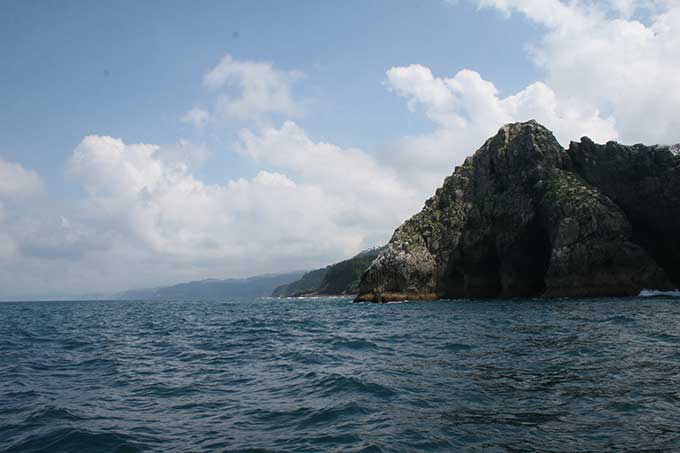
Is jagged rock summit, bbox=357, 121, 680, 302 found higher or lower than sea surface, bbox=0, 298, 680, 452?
higher

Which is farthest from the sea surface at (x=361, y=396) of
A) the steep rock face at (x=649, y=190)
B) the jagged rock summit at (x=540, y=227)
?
the steep rock face at (x=649, y=190)

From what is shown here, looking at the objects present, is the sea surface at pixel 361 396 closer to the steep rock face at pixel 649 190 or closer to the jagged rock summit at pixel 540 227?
the jagged rock summit at pixel 540 227

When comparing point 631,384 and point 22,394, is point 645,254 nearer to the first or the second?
point 631,384

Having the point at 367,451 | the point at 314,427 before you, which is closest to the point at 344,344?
the point at 314,427

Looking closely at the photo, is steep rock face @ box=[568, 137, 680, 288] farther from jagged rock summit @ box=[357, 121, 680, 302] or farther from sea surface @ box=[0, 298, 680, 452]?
sea surface @ box=[0, 298, 680, 452]

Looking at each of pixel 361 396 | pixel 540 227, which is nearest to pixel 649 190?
pixel 540 227

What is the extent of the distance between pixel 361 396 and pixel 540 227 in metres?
71.1

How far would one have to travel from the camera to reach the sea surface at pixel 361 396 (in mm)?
8766

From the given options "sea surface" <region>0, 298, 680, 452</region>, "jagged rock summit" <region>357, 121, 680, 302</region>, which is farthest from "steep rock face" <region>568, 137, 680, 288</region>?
"sea surface" <region>0, 298, 680, 452</region>

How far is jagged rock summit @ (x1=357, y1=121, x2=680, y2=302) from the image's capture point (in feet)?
213

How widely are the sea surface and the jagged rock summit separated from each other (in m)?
46.6

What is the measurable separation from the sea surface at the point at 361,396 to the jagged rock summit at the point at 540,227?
46.6 metres

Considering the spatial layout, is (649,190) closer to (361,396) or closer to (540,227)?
(540,227)

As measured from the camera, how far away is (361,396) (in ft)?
39.5
